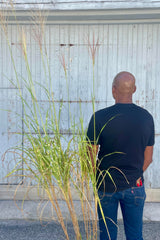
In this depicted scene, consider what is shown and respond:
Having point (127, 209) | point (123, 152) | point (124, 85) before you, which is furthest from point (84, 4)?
point (127, 209)

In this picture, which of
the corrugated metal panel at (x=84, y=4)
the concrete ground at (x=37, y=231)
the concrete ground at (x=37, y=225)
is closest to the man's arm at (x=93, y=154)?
the concrete ground at (x=37, y=225)

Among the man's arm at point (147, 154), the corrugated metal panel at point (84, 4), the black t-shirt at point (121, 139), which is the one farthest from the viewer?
the corrugated metal panel at point (84, 4)

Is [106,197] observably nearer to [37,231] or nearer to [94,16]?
[37,231]

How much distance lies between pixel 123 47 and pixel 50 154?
3206 mm

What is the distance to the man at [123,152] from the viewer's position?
2.26 metres

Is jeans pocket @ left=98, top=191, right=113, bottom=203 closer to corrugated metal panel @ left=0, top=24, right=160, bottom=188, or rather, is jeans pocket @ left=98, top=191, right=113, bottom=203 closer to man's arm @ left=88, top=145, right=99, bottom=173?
man's arm @ left=88, top=145, right=99, bottom=173

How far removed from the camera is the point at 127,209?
2387 mm

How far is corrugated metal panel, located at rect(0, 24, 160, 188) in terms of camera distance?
4.79 metres

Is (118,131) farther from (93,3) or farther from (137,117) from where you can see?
(93,3)

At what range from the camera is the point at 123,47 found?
4805 millimetres

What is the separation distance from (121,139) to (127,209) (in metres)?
0.58

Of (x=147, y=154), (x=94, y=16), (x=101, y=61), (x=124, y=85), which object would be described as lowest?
(x=147, y=154)

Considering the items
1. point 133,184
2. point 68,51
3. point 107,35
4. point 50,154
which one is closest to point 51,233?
point 133,184

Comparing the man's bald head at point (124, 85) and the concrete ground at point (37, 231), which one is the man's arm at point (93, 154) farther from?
the concrete ground at point (37, 231)
